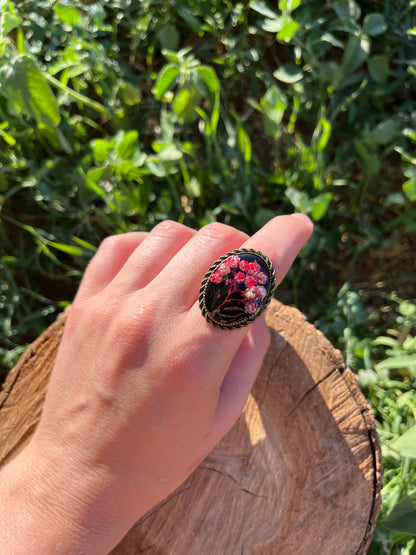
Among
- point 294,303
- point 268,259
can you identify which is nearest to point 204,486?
point 268,259

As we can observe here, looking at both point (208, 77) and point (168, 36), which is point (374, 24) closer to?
point (208, 77)

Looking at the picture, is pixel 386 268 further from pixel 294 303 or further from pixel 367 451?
pixel 367 451

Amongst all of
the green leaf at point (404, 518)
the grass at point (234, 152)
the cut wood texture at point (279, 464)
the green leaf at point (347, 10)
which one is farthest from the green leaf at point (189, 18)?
the green leaf at point (404, 518)

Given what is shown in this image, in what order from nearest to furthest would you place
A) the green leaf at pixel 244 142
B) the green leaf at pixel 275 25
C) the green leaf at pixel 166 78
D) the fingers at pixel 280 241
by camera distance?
the fingers at pixel 280 241 → the green leaf at pixel 166 78 → the green leaf at pixel 275 25 → the green leaf at pixel 244 142

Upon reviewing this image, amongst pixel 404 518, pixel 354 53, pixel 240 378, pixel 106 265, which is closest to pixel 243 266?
pixel 240 378

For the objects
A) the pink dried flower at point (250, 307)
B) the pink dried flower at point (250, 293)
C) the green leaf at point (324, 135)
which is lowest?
the green leaf at point (324, 135)

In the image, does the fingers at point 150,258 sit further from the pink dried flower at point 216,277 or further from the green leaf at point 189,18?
the green leaf at point 189,18
